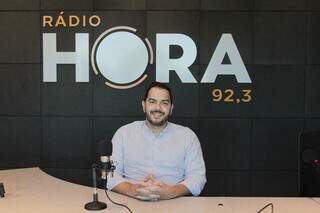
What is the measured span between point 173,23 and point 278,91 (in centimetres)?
111

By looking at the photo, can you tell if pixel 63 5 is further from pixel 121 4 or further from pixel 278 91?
pixel 278 91

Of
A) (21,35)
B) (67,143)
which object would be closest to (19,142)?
(67,143)

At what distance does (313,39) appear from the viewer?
366cm

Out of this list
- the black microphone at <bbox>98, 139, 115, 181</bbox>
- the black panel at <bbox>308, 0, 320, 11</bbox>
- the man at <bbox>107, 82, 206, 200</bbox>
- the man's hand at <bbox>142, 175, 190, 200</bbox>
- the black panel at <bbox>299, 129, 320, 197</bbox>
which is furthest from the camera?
the black panel at <bbox>308, 0, 320, 11</bbox>

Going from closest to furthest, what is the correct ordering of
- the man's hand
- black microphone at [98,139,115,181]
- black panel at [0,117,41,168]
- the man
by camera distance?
black microphone at [98,139,115,181], the man's hand, the man, black panel at [0,117,41,168]

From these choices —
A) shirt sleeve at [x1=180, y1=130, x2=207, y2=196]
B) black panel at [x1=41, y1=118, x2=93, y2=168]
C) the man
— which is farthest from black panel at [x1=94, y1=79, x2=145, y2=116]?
shirt sleeve at [x1=180, y1=130, x2=207, y2=196]

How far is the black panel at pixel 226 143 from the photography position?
3713mm

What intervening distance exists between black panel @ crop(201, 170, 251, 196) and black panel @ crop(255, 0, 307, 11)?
1.49 meters

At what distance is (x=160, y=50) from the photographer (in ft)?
12.0

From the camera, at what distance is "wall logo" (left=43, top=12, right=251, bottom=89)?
3.65 meters

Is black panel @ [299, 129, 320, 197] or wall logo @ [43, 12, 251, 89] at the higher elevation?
wall logo @ [43, 12, 251, 89]

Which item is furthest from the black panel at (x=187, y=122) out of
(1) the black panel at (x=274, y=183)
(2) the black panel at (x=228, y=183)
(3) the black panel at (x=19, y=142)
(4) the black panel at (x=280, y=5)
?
(3) the black panel at (x=19, y=142)

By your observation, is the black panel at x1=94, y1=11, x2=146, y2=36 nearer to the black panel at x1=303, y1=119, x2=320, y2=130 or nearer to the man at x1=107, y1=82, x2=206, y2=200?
the man at x1=107, y1=82, x2=206, y2=200

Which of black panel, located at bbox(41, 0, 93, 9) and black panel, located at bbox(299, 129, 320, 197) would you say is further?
black panel, located at bbox(41, 0, 93, 9)
